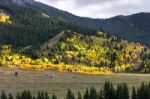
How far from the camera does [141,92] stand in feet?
560

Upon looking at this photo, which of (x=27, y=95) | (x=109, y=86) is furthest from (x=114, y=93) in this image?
(x=27, y=95)

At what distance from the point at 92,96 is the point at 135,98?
1501 centimetres

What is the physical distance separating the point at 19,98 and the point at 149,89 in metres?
46.2

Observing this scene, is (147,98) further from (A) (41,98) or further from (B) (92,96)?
(A) (41,98)

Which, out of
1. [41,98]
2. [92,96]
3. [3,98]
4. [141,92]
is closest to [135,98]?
[141,92]

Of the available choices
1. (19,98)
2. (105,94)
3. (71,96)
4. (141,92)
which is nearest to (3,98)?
(19,98)

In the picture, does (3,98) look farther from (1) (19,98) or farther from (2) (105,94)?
(2) (105,94)

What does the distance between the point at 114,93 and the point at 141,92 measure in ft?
32.0

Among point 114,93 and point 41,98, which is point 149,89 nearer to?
point 114,93

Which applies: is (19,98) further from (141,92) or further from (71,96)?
(141,92)

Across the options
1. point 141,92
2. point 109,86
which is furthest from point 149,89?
point 109,86

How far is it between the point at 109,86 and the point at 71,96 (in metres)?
13.8

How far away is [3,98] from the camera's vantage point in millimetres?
178000

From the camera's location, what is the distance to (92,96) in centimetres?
17125
